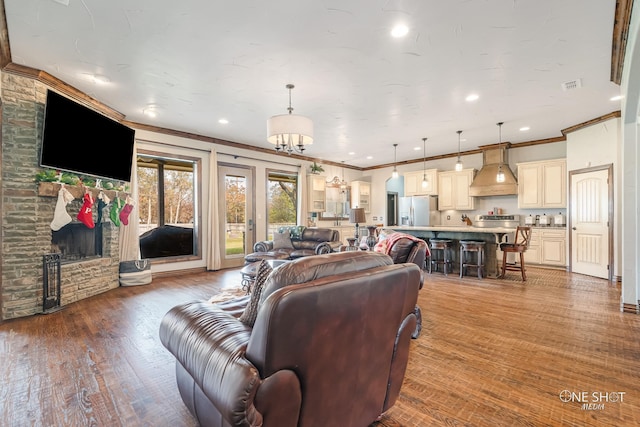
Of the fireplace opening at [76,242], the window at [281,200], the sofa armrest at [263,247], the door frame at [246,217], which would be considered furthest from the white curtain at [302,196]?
the fireplace opening at [76,242]

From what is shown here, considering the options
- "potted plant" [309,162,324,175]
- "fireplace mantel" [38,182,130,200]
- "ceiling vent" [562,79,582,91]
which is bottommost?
"fireplace mantel" [38,182,130,200]

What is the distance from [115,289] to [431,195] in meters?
7.29

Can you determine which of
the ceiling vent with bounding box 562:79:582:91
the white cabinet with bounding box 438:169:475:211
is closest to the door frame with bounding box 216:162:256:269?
the white cabinet with bounding box 438:169:475:211

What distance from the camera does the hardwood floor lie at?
175cm

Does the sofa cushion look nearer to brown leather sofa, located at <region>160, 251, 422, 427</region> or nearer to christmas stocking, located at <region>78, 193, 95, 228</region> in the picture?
brown leather sofa, located at <region>160, 251, 422, 427</region>

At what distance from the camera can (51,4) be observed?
2.29 meters

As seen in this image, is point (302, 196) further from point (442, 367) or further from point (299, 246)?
point (442, 367)

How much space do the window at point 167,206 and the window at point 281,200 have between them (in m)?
1.81

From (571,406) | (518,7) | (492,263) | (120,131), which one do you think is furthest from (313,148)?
(571,406)

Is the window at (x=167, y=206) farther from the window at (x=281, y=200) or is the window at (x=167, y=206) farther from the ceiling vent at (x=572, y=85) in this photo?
the ceiling vent at (x=572, y=85)

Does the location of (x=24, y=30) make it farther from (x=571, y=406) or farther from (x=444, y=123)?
(x=444, y=123)

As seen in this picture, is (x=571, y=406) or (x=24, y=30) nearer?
(x=571, y=406)

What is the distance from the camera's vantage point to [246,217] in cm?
679

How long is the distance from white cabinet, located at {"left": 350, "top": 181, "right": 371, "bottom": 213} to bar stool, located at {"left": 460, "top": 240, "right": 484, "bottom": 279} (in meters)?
3.92
